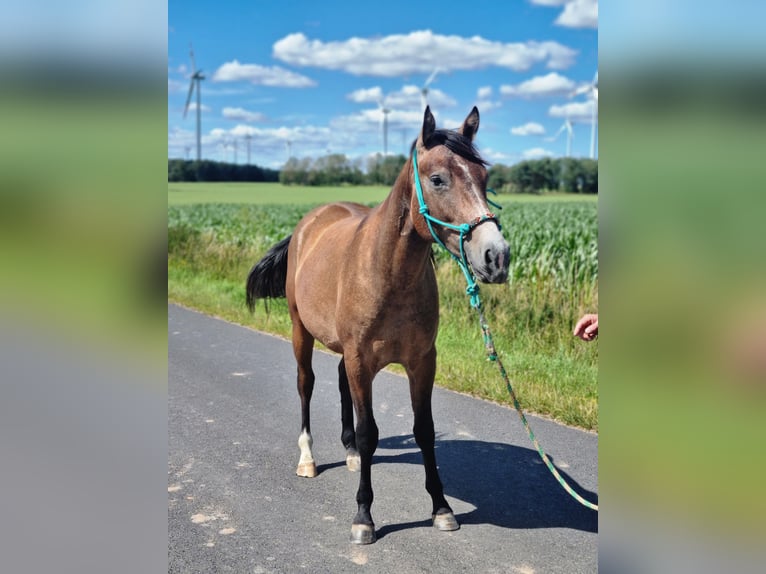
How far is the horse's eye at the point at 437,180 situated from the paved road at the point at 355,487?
6.84 feet

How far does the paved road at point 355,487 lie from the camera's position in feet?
12.2

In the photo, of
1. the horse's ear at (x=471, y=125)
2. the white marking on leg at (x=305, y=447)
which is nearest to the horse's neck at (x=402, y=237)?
the horse's ear at (x=471, y=125)

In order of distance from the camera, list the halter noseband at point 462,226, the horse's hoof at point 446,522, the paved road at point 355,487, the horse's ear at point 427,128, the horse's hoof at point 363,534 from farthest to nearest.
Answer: the horse's hoof at point 446,522, the horse's hoof at point 363,534, the paved road at point 355,487, the horse's ear at point 427,128, the halter noseband at point 462,226

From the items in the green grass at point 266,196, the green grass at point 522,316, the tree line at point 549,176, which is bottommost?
the green grass at point 522,316

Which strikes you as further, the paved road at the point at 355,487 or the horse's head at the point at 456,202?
the paved road at the point at 355,487

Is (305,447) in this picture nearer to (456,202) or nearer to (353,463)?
(353,463)

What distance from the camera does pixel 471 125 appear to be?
3828 mm

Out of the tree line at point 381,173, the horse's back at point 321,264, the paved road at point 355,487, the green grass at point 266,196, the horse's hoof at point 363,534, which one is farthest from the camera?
the tree line at point 381,173

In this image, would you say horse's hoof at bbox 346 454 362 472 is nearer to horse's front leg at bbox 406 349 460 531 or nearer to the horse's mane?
horse's front leg at bbox 406 349 460 531

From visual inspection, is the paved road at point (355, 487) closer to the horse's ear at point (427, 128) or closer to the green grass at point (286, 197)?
the horse's ear at point (427, 128)

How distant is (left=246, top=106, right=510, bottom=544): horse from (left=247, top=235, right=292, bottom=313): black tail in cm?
133
